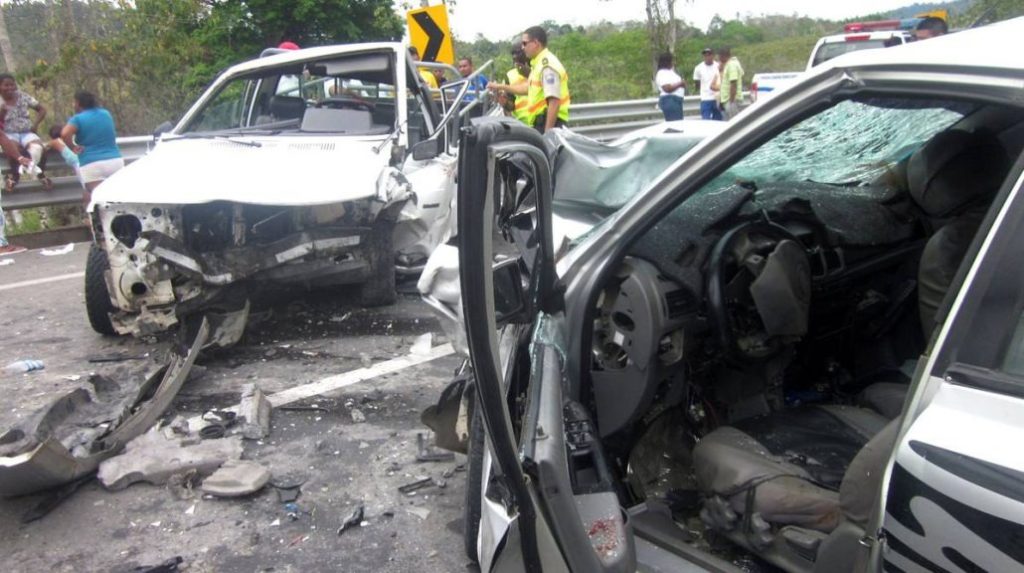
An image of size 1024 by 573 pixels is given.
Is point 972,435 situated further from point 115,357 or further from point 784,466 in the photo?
point 115,357

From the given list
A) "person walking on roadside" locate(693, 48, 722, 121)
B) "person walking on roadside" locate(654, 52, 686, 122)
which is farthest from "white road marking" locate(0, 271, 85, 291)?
"person walking on roadside" locate(693, 48, 722, 121)

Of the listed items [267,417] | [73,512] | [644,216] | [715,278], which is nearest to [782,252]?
[715,278]

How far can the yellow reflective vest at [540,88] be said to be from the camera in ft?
24.7

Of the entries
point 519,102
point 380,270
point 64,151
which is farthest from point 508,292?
point 64,151

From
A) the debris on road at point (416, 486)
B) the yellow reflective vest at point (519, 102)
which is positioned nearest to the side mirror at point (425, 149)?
the debris on road at point (416, 486)

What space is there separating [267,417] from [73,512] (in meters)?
0.92

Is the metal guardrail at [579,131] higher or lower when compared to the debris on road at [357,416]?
higher

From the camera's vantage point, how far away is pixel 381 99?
6.31 m

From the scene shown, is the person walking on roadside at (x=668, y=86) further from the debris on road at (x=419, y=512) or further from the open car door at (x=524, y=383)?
the open car door at (x=524, y=383)

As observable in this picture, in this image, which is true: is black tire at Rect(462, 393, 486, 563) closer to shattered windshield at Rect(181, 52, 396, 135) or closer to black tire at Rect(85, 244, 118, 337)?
black tire at Rect(85, 244, 118, 337)

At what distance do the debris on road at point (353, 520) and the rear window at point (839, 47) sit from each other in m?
9.94

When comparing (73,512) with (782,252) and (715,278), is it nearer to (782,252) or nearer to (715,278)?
(715,278)

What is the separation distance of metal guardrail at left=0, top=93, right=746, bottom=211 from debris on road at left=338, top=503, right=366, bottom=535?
5232mm

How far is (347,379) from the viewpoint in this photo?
14.0 feet
